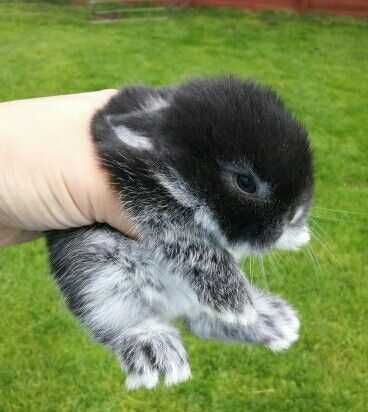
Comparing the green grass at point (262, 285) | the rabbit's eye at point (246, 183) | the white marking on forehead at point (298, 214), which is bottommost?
the green grass at point (262, 285)

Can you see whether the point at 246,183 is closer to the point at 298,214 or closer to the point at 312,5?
the point at 298,214

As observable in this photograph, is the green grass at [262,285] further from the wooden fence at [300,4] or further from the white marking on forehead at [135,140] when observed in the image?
the wooden fence at [300,4]

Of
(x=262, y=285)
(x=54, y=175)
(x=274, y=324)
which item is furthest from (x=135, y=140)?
(x=262, y=285)

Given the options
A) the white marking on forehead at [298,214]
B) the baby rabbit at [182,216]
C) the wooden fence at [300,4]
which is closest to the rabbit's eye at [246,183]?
the baby rabbit at [182,216]

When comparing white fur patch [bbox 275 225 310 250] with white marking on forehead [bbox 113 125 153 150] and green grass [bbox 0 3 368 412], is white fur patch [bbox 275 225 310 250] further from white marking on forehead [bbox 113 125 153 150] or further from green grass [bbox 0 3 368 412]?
white marking on forehead [bbox 113 125 153 150]

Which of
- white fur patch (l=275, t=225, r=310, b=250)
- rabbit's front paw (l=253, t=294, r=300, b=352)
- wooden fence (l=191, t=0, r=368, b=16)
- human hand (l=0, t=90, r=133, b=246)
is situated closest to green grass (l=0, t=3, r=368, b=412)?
rabbit's front paw (l=253, t=294, r=300, b=352)

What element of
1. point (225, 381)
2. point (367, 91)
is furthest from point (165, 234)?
point (367, 91)
